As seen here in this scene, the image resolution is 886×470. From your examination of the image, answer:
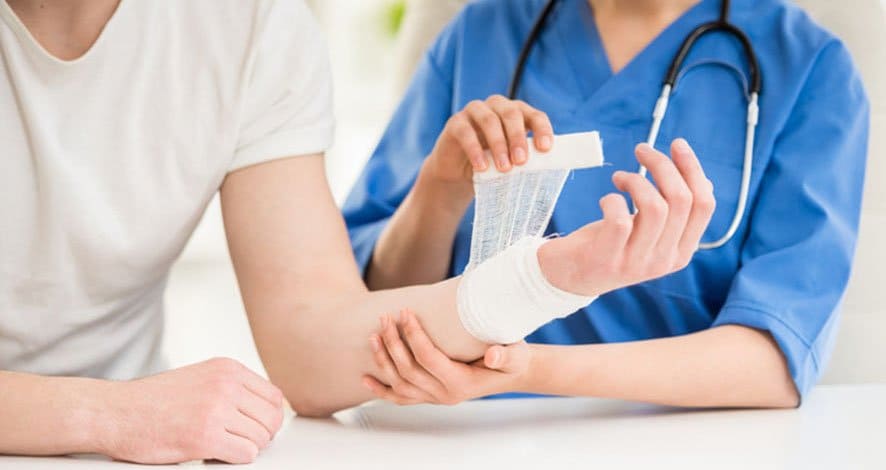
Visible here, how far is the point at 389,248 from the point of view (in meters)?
1.35

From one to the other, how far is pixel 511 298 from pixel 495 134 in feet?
0.80

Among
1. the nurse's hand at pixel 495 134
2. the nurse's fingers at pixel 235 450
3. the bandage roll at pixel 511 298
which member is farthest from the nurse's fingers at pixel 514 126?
the nurse's fingers at pixel 235 450

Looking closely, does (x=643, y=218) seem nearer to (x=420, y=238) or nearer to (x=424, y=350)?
(x=424, y=350)

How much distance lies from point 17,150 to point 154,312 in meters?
0.29

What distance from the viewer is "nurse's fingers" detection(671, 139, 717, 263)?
2.61ft

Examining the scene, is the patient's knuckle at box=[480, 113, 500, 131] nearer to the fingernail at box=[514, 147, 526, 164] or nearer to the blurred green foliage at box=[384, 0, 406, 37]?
the fingernail at box=[514, 147, 526, 164]

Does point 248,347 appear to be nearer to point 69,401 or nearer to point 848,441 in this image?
point 69,401

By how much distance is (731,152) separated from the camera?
1.22m

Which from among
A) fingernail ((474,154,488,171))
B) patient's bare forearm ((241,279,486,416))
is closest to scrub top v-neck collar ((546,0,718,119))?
fingernail ((474,154,488,171))

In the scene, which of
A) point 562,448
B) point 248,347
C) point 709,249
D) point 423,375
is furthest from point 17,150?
point 248,347

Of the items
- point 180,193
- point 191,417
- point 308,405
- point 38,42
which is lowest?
point 308,405

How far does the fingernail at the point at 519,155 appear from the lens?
3.29 ft

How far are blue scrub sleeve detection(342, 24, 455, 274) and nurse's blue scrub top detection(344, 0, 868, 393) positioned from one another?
40mm

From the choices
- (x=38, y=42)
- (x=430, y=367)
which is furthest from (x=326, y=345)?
(x=38, y=42)
